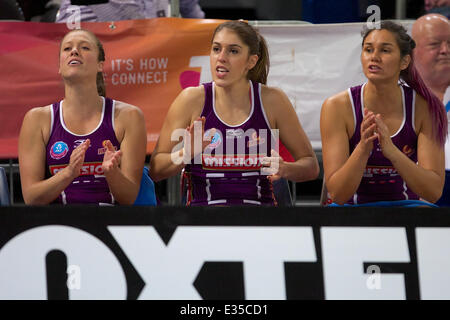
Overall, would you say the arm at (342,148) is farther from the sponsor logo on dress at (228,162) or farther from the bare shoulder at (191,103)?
the bare shoulder at (191,103)

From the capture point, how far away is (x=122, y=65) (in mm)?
4352

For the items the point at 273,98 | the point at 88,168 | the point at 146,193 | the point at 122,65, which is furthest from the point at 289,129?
the point at 122,65

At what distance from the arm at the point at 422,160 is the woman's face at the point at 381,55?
0.75ft

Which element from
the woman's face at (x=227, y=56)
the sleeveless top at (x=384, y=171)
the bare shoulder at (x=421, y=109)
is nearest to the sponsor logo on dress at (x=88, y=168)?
the woman's face at (x=227, y=56)

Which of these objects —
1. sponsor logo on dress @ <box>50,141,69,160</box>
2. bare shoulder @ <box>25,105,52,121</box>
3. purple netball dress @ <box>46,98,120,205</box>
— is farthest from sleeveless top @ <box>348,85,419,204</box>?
bare shoulder @ <box>25,105,52,121</box>

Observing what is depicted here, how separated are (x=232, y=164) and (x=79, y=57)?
90 centimetres

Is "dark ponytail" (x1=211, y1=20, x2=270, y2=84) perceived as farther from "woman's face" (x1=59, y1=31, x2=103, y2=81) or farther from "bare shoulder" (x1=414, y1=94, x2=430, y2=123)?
"bare shoulder" (x1=414, y1=94, x2=430, y2=123)

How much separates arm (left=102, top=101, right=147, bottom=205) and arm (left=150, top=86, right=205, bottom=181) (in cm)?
8

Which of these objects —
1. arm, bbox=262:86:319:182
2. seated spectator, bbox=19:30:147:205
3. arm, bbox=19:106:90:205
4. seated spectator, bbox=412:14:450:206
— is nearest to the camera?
arm, bbox=19:106:90:205

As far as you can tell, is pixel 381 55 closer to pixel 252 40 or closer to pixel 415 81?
pixel 415 81

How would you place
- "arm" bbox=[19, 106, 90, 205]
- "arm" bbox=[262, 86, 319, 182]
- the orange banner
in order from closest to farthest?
1. "arm" bbox=[19, 106, 90, 205]
2. "arm" bbox=[262, 86, 319, 182]
3. the orange banner

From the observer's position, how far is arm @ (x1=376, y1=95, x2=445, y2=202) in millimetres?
3055

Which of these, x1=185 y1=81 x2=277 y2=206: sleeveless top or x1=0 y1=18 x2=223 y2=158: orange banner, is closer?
x1=185 y1=81 x2=277 y2=206: sleeveless top

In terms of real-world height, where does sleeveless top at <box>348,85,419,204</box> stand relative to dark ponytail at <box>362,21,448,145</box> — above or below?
below
